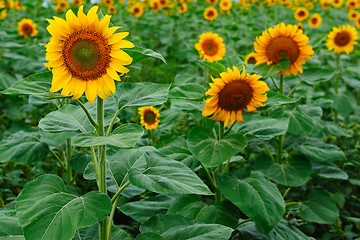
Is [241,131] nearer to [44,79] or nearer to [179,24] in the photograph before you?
[44,79]

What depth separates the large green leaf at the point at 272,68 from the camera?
222cm

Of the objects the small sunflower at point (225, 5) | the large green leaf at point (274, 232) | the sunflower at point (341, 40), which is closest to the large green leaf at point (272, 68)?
the large green leaf at point (274, 232)

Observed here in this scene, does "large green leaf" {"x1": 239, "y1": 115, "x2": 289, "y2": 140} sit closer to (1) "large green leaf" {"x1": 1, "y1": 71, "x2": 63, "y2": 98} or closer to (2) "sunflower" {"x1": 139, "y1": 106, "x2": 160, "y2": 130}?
(2) "sunflower" {"x1": 139, "y1": 106, "x2": 160, "y2": 130}

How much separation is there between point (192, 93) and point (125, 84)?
1.40 ft

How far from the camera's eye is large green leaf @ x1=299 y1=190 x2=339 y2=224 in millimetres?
2324

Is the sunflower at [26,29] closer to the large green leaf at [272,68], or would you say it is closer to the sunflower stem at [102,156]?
the large green leaf at [272,68]

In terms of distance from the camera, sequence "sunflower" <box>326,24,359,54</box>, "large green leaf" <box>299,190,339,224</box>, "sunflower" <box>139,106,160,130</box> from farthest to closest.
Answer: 1. "sunflower" <box>326,24,359,54</box>
2. "sunflower" <box>139,106,160,130</box>
3. "large green leaf" <box>299,190,339,224</box>

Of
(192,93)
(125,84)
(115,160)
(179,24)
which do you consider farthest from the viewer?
(179,24)

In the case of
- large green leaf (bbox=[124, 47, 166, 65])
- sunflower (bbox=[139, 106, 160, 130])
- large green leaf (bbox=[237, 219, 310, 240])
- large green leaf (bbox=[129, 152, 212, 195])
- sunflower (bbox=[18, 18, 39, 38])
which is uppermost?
sunflower (bbox=[18, 18, 39, 38])

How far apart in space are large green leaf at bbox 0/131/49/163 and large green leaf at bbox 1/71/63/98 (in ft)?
2.56

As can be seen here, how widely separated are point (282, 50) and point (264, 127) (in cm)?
52

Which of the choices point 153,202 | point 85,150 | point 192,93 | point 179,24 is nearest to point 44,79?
point 192,93

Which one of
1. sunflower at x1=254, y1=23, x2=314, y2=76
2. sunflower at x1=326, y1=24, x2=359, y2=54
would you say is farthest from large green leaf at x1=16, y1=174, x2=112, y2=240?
sunflower at x1=326, y1=24, x2=359, y2=54

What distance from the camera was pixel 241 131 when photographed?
6.74 ft
